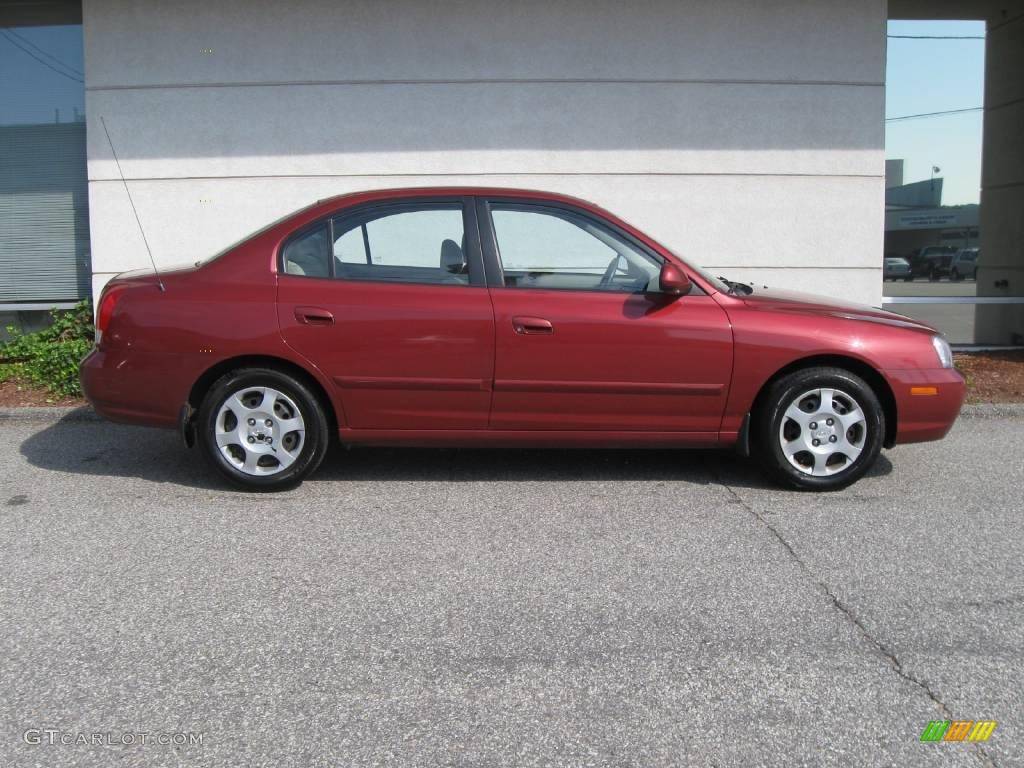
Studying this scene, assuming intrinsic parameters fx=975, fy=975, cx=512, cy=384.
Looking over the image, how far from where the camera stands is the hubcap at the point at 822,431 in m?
5.34

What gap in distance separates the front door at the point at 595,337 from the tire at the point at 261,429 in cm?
101

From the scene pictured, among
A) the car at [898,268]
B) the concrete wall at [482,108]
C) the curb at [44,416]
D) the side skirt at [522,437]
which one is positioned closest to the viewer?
the side skirt at [522,437]

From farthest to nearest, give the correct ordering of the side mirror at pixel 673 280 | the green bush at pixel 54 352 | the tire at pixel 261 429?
the green bush at pixel 54 352
the tire at pixel 261 429
the side mirror at pixel 673 280

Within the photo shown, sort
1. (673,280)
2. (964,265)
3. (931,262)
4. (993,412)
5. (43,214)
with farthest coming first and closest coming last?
1. (964,265)
2. (931,262)
3. (43,214)
4. (993,412)
5. (673,280)

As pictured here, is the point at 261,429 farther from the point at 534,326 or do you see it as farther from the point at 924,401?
the point at 924,401

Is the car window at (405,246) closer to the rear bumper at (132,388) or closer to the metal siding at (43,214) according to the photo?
the rear bumper at (132,388)

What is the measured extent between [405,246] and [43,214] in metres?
5.37

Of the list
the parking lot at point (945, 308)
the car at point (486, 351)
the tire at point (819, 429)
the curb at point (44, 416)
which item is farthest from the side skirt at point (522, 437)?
the parking lot at point (945, 308)

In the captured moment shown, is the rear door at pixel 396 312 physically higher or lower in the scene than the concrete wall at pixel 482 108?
lower

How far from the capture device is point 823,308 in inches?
215

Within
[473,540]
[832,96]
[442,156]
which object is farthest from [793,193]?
[473,540]

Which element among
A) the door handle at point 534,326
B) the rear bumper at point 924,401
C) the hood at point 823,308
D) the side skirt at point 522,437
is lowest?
the side skirt at point 522,437

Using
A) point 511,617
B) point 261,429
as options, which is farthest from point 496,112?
point 511,617

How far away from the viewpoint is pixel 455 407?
17.5 feet
